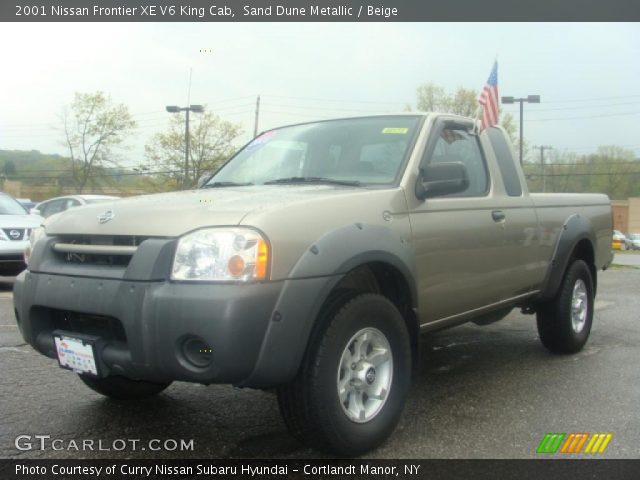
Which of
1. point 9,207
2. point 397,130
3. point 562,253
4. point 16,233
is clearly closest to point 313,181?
point 397,130

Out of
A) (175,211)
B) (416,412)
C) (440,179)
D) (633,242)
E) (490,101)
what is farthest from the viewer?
(633,242)

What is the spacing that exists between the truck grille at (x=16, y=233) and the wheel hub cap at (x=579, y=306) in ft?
25.5

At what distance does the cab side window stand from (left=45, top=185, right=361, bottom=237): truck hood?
0.92 metres

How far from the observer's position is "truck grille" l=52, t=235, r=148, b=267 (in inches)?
110

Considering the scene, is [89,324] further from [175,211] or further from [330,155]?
[330,155]

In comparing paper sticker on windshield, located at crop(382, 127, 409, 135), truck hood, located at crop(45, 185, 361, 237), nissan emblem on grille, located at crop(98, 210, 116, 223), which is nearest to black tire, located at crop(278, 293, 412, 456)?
truck hood, located at crop(45, 185, 361, 237)

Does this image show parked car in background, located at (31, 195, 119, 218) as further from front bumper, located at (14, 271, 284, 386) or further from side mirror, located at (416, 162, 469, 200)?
front bumper, located at (14, 271, 284, 386)

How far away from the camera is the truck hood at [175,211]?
8.94 ft

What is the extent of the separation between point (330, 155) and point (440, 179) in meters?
0.82

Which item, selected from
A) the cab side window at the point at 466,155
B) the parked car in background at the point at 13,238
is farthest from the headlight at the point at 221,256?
the parked car in background at the point at 13,238

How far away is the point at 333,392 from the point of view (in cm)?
278

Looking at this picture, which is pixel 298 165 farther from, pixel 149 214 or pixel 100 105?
pixel 100 105

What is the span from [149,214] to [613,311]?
21.7 ft

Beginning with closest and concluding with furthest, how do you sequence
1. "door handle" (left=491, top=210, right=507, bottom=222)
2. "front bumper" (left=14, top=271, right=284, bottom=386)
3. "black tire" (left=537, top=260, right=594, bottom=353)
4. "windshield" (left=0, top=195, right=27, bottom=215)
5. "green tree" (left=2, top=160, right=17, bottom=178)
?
"front bumper" (left=14, top=271, right=284, bottom=386) → "door handle" (left=491, top=210, right=507, bottom=222) → "black tire" (left=537, top=260, right=594, bottom=353) → "windshield" (left=0, top=195, right=27, bottom=215) → "green tree" (left=2, top=160, right=17, bottom=178)
